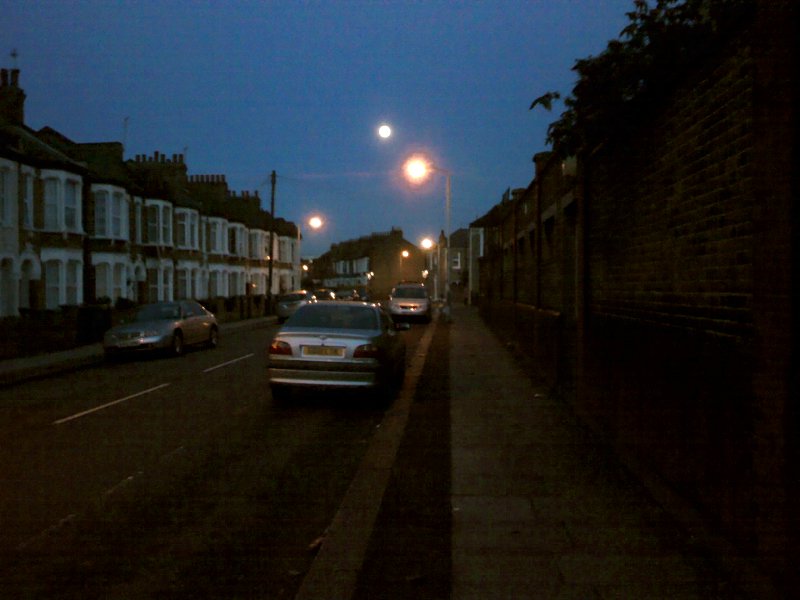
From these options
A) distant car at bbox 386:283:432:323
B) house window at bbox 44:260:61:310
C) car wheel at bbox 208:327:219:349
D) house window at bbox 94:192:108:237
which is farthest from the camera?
distant car at bbox 386:283:432:323

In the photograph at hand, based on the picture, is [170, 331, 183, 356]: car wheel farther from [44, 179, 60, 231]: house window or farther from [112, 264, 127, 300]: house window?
[112, 264, 127, 300]: house window

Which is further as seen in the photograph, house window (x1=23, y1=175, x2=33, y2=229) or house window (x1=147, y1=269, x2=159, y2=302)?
house window (x1=147, y1=269, x2=159, y2=302)

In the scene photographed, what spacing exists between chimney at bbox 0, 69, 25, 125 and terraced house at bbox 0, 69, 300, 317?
0.04 m

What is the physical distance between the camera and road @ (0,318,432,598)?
4805 millimetres

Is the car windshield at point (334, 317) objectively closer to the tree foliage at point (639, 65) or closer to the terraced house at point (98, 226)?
the tree foliage at point (639, 65)

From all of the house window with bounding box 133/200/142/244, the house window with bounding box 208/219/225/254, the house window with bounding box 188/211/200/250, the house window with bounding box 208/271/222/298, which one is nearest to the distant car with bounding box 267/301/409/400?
the house window with bounding box 133/200/142/244

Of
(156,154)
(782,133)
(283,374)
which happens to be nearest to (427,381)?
(283,374)

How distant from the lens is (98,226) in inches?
1273

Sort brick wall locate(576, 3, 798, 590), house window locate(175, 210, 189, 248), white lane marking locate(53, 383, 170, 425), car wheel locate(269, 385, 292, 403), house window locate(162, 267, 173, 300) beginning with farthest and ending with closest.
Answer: house window locate(175, 210, 189, 248) → house window locate(162, 267, 173, 300) → car wheel locate(269, 385, 292, 403) → white lane marking locate(53, 383, 170, 425) → brick wall locate(576, 3, 798, 590)

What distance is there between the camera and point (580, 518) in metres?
5.88

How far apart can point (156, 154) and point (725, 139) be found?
4518 cm

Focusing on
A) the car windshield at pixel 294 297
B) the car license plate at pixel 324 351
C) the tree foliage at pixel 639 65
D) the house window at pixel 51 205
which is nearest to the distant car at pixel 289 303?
the car windshield at pixel 294 297

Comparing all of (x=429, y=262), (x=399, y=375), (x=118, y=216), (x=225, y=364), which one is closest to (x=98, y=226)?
(x=118, y=216)

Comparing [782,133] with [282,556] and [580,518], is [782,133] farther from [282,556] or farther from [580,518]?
[282,556]
